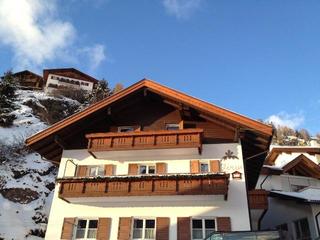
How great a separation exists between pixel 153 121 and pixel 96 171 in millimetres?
4224

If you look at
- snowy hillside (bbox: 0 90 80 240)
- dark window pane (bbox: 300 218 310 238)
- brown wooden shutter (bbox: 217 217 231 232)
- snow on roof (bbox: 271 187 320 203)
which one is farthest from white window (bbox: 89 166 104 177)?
dark window pane (bbox: 300 218 310 238)

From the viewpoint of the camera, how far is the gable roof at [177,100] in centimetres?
1836

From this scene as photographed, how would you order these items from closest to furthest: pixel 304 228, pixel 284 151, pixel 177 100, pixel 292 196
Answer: pixel 177 100, pixel 304 228, pixel 292 196, pixel 284 151

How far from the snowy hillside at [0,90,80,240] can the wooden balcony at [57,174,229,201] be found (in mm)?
9151

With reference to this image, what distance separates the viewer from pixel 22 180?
1278 inches

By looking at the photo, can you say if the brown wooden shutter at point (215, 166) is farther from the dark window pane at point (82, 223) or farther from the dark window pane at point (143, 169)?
the dark window pane at point (82, 223)

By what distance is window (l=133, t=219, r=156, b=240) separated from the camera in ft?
55.5

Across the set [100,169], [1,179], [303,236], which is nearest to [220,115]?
[100,169]

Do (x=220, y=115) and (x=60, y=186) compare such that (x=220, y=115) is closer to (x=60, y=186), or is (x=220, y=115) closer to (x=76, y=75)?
(x=60, y=186)

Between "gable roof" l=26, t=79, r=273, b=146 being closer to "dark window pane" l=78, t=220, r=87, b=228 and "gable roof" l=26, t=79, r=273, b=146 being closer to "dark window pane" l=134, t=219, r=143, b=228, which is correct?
"dark window pane" l=78, t=220, r=87, b=228

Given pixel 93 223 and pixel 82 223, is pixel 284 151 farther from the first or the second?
pixel 82 223

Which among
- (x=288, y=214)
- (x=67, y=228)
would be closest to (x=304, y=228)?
(x=288, y=214)

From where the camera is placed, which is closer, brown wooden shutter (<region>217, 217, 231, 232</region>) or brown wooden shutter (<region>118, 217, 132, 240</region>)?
brown wooden shutter (<region>217, 217, 231, 232</region>)

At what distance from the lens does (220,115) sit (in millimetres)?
18906
